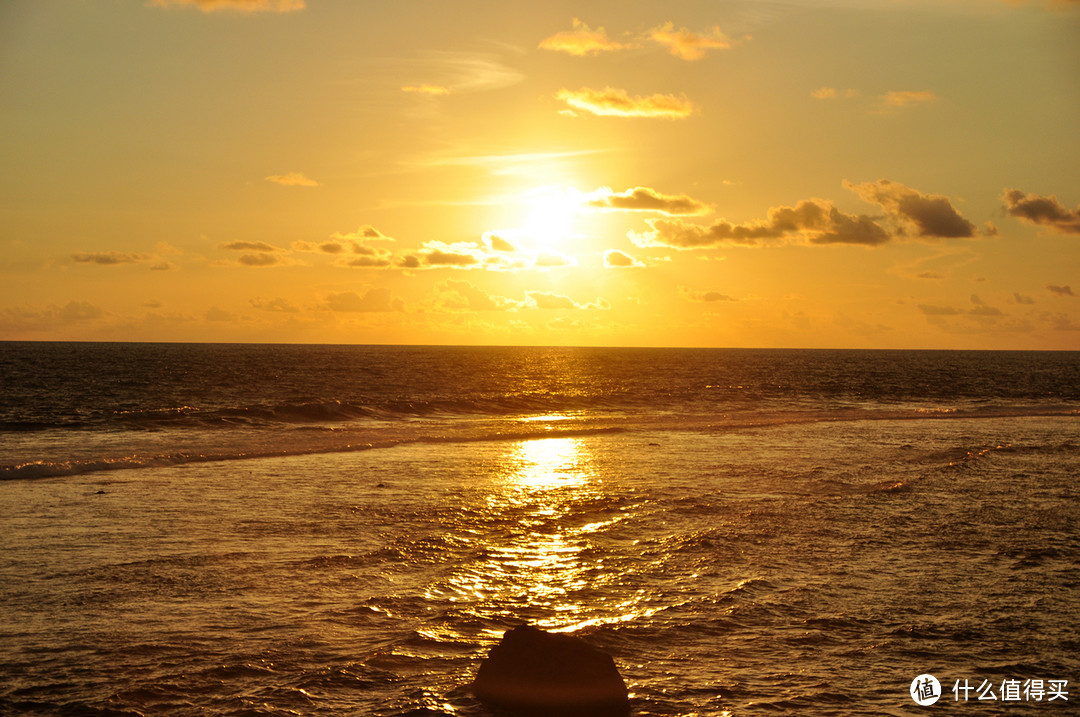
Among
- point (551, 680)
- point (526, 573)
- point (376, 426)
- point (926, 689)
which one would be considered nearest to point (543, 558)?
point (526, 573)

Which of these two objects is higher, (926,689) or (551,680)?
(551,680)

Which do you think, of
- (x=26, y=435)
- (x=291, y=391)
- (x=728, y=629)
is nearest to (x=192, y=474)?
(x=26, y=435)

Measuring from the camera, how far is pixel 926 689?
30.1 feet

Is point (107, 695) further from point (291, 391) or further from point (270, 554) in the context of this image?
point (291, 391)

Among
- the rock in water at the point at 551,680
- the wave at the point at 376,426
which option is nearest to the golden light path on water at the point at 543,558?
the rock in water at the point at 551,680

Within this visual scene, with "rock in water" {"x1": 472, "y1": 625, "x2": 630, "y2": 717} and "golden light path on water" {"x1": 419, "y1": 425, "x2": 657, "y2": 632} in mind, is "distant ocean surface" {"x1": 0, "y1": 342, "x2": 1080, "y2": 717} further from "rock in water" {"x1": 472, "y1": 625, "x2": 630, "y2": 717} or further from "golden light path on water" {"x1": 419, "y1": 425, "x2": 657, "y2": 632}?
"rock in water" {"x1": 472, "y1": 625, "x2": 630, "y2": 717}

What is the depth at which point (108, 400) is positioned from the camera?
2258 inches

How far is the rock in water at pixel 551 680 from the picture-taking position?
8.35 m

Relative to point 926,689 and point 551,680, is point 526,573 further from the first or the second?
point 926,689

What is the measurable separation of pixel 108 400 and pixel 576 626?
5561 cm

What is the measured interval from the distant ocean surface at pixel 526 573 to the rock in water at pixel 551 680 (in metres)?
0.30

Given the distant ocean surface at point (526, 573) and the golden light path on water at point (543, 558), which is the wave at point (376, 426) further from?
the golden light path on water at point (543, 558)

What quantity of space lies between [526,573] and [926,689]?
21.4 feet

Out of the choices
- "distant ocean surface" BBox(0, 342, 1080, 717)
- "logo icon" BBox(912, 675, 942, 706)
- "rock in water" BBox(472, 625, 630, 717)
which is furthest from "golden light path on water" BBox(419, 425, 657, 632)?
"logo icon" BBox(912, 675, 942, 706)
